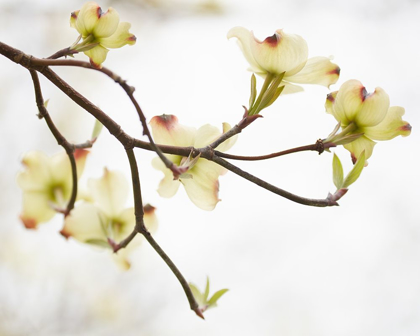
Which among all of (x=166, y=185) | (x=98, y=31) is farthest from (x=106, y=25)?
(x=166, y=185)

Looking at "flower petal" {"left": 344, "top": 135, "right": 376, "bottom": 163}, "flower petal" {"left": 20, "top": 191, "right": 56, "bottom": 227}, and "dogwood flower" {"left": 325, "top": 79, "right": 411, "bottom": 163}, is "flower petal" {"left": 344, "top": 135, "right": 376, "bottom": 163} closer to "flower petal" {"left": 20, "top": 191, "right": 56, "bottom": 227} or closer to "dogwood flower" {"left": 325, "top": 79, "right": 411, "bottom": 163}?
"dogwood flower" {"left": 325, "top": 79, "right": 411, "bottom": 163}

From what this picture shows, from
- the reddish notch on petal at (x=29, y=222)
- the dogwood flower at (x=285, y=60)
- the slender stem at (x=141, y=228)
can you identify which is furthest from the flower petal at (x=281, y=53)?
the reddish notch on petal at (x=29, y=222)

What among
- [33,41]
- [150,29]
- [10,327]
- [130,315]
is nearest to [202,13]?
[150,29]

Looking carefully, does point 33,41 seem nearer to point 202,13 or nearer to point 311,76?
point 202,13

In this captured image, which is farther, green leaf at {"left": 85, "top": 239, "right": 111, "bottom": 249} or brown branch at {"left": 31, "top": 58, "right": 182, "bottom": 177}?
green leaf at {"left": 85, "top": 239, "right": 111, "bottom": 249}

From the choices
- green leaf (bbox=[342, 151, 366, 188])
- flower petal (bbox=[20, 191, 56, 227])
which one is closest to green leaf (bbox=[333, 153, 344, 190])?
green leaf (bbox=[342, 151, 366, 188])

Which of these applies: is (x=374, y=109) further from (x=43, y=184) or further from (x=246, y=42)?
(x=43, y=184)

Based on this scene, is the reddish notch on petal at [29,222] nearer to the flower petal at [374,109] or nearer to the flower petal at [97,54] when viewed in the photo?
the flower petal at [97,54]
